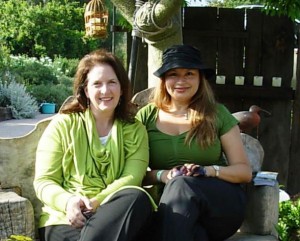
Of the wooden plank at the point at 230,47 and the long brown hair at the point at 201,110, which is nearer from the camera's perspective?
the long brown hair at the point at 201,110

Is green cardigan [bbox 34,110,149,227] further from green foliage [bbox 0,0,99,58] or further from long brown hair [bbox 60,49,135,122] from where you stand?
green foliage [bbox 0,0,99,58]

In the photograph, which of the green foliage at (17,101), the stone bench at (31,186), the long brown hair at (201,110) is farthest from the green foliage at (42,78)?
the long brown hair at (201,110)

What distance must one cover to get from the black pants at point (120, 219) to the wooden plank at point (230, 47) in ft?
11.1

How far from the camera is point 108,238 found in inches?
108

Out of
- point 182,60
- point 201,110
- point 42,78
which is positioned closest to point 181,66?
point 182,60

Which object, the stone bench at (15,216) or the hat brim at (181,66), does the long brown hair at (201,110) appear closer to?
the hat brim at (181,66)

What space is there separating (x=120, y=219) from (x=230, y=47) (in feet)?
11.9

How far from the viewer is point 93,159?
3166 mm

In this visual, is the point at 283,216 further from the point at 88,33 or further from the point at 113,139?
the point at 88,33

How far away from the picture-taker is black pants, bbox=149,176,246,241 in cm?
286

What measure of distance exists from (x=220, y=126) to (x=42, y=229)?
1.12 meters

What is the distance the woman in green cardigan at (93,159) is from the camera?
288cm

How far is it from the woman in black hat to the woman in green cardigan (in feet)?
0.49

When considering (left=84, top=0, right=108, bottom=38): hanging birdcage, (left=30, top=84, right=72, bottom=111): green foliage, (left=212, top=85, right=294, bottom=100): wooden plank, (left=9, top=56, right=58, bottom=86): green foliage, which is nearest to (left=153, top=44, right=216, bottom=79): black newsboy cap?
(left=84, top=0, right=108, bottom=38): hanging birdcage
